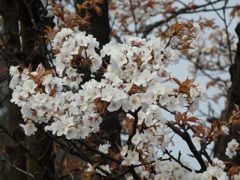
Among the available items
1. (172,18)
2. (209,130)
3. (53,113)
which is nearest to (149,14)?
(172,18)

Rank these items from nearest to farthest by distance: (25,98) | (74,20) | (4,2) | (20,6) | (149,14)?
(25,98), (74,20), (20,6), (4,2), (149,14)

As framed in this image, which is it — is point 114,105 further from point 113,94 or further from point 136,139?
point 136,139

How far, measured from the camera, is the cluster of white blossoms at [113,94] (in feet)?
6.65

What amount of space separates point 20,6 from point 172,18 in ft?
8.38

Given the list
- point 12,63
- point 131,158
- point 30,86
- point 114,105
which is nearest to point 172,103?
point 114,105

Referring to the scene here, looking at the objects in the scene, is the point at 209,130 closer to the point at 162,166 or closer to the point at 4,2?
the point at 162,166

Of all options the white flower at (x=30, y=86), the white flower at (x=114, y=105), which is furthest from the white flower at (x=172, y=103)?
the white flower at (x=30, y=86)

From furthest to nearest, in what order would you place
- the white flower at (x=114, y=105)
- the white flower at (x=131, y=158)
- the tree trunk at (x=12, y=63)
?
the tree trunk at (x=12, y=63) < the white flower at (x=131, y=158) < the white flower at (x=114, y=105)

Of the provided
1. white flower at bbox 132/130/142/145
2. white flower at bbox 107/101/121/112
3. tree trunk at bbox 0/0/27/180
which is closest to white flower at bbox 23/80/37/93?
white flower at bbox 107/101/121/112

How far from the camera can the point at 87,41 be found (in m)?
2.24

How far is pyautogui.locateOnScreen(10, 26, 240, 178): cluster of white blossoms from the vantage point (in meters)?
2.03

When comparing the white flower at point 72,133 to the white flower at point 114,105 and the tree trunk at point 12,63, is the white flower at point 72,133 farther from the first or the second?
the tree trunk at point 12,63

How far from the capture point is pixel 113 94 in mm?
1974

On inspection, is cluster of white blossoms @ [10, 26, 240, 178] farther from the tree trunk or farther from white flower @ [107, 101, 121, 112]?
the tree trunk
